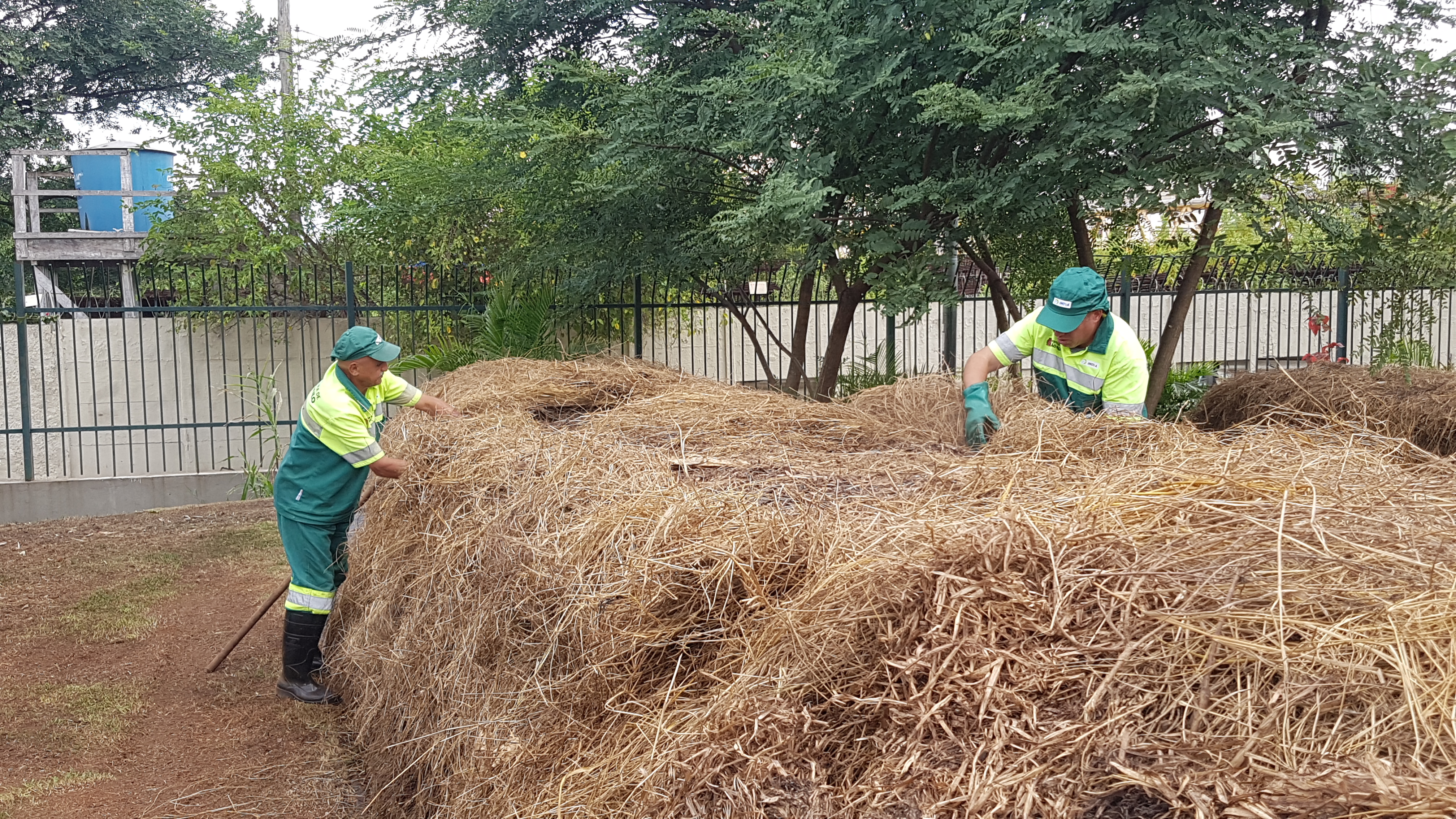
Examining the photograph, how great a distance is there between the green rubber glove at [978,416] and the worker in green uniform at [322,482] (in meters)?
2.35

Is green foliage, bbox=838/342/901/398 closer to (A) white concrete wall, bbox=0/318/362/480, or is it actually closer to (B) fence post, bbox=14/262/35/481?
(A) white concrete wall, bbox=0/318/362/480

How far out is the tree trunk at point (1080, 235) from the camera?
7.15 m

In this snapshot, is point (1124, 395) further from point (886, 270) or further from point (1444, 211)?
point (1444, 211)

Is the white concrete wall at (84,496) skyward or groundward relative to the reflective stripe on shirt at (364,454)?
groundward

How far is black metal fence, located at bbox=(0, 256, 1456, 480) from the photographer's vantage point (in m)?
11.1

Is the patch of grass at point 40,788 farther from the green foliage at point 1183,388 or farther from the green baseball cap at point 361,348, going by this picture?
the green foliage at point 1183,388

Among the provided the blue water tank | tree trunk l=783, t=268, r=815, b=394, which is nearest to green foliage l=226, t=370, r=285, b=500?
tree trunk l=783, t=268, r=815, b=394

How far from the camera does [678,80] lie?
27.3ft

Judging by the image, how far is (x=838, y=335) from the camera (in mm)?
9148

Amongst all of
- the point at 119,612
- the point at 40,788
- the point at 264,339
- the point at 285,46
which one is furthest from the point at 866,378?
the point at 285,46

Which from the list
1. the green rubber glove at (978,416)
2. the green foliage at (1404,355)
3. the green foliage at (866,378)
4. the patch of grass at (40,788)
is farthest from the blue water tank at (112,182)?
the green foliage at (1404,355)

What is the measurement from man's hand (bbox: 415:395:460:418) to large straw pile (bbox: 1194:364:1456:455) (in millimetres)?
4214

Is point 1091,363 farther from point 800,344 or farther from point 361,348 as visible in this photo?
point 800,344

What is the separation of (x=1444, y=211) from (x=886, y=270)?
11.8ft
